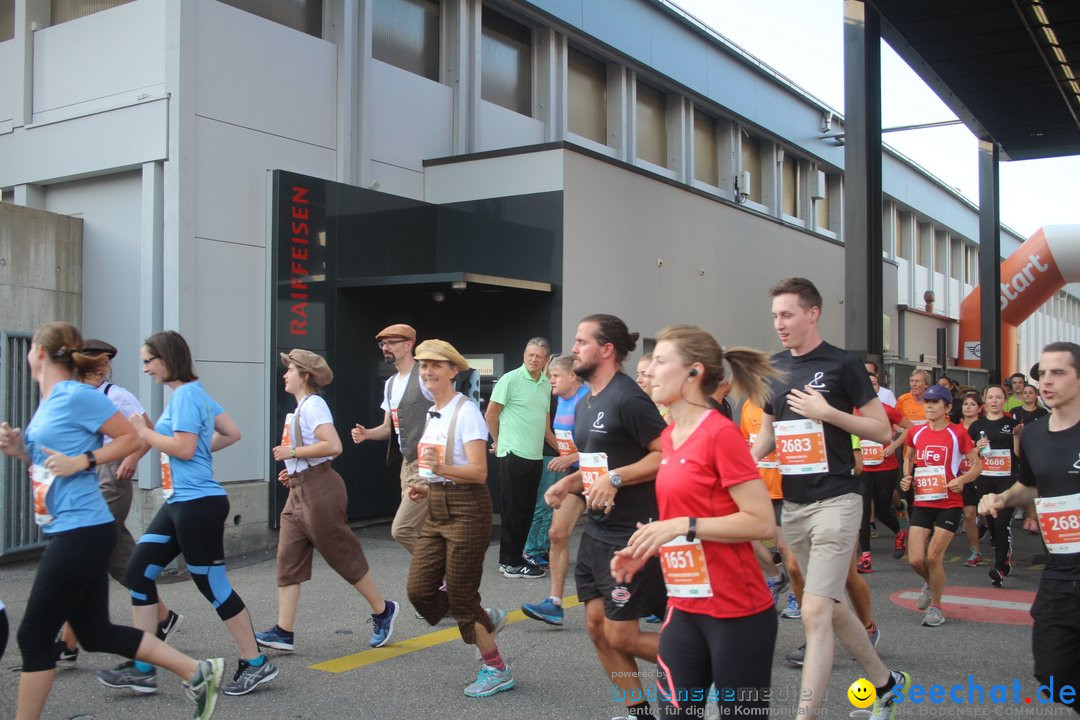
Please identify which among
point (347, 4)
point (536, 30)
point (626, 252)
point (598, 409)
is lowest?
point (598, 409)

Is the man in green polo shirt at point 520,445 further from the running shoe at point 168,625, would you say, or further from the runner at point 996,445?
the runner at point 996,445

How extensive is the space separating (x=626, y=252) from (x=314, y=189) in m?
4.13

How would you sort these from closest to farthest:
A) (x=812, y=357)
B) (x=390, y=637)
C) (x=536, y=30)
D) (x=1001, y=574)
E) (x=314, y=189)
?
(x=812, y=357), (x=390, y=637), (x=1001, y=574), (x=314, y=189), (x=536, y=30)

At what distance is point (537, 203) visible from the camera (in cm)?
1158

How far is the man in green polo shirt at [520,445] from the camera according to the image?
8695 millimetres

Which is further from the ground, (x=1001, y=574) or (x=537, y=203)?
(x=537, y=203)

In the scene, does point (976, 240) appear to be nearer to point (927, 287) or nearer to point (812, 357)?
point (927, 287)

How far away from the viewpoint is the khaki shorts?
4520 mm

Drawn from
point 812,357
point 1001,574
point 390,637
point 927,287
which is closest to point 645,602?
point 812,357

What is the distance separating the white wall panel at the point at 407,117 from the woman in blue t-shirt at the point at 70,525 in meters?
7.56

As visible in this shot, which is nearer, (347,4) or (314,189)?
(314,189)

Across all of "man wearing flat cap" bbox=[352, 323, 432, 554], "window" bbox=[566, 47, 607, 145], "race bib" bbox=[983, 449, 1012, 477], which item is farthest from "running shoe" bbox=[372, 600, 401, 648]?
"window" bbox=[566, 47, 607, 145]

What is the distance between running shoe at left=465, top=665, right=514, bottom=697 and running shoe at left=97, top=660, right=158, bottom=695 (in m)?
1.67

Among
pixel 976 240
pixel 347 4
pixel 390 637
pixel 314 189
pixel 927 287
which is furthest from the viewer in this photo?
pixel 976 240
